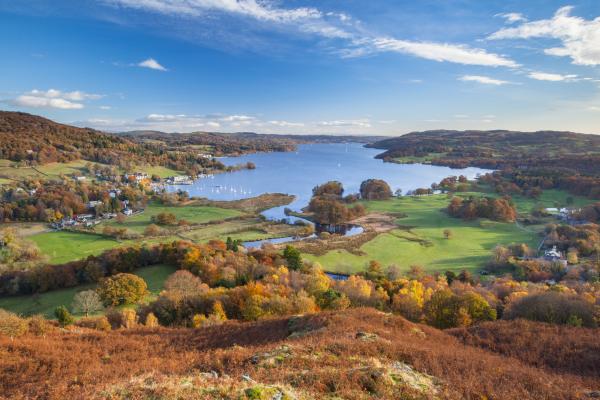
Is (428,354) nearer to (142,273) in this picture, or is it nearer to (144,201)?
(142,273)

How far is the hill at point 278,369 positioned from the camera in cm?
872

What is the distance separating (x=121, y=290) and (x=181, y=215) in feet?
179

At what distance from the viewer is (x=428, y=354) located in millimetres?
12219

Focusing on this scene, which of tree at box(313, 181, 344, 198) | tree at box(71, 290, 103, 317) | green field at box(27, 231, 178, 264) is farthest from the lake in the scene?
tree at box(71, 290, 103, 317)

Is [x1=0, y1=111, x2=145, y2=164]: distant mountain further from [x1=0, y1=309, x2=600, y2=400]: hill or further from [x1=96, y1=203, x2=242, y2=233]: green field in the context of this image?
[x1=0, y1=309, x2=600, y2=400]: hill

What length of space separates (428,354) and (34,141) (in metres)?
172

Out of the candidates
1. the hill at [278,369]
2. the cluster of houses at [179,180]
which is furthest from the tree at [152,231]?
the cluster of houses at [179,180]

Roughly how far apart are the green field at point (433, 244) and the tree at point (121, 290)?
27587 mm

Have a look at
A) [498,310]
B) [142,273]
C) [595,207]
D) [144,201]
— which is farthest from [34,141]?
[595,207]

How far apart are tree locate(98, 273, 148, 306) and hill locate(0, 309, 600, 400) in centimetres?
1979

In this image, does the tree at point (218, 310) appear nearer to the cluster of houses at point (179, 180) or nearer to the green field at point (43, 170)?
the green field at point (43, 170)

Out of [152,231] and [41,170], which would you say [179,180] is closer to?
[41,170]

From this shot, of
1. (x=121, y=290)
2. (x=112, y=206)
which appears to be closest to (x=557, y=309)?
(x=121, y=290)

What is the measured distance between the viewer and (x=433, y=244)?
2566 inches
